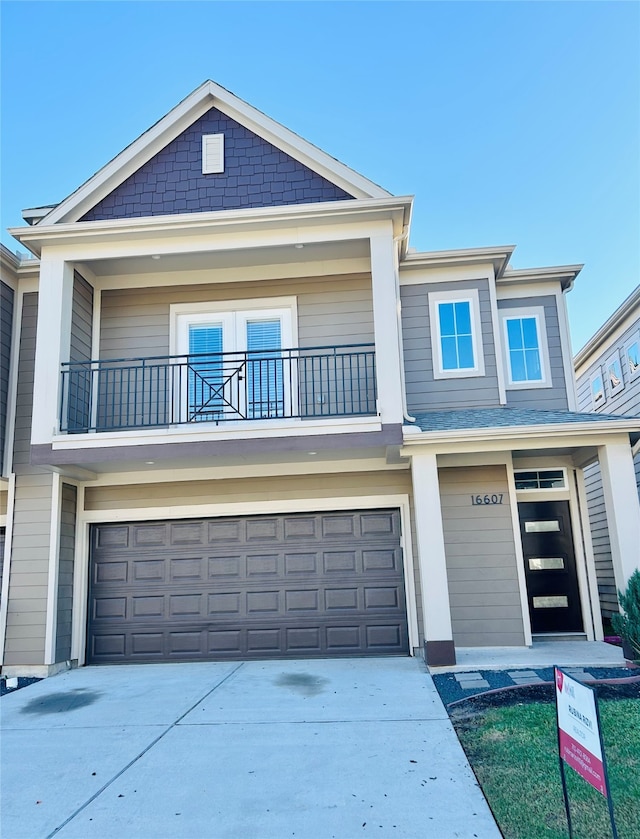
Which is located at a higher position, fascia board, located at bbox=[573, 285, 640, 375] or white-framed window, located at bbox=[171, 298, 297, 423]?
fascia board, located at bbox=[573, 285, 640, 375]

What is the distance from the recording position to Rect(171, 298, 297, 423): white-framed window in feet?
29.0

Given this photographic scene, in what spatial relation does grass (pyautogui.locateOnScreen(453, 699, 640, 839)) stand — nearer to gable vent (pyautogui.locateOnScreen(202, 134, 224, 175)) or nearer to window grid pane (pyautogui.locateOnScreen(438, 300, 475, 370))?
window grid pane (pyautogui.locateOnScreen(438, 300, 475, 370))

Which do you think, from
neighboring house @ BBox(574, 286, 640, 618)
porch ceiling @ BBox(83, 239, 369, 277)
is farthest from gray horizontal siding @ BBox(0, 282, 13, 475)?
neighboring house @ BBox(574, 286, 640, 618)

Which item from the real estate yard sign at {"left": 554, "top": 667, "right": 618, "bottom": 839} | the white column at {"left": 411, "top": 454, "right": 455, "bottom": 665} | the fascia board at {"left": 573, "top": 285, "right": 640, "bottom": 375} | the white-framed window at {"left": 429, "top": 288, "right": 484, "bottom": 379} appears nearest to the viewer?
the real estate yard sign at {"left": 554, "top": 667, "right": 618, "bottom": 839}

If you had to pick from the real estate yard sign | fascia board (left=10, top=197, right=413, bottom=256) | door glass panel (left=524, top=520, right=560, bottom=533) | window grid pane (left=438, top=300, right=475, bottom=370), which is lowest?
the real estate yard sign

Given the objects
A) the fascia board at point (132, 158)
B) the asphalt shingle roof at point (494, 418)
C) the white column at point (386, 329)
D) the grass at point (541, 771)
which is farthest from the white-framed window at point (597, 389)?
the fascia board at point (132, 158)

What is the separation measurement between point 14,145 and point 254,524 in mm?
6631

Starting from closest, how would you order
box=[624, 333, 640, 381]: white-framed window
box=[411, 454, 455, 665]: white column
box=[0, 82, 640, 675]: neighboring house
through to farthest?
1. box=[411, 454, 455, 665]: white column
2. box=[0, 82, 640, 675]: neighboring house
3. box=[624, 333, 640, 381]: white-framed window

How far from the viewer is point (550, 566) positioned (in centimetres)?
903

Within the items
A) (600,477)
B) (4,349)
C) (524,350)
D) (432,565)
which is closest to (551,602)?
(432,565)

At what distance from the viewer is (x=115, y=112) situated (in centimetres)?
1352

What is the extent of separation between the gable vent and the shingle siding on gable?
63 mm

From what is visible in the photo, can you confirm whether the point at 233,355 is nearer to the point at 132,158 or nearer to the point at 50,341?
the point at 50,341

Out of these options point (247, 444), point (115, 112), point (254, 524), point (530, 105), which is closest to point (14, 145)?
point (115, 112)
